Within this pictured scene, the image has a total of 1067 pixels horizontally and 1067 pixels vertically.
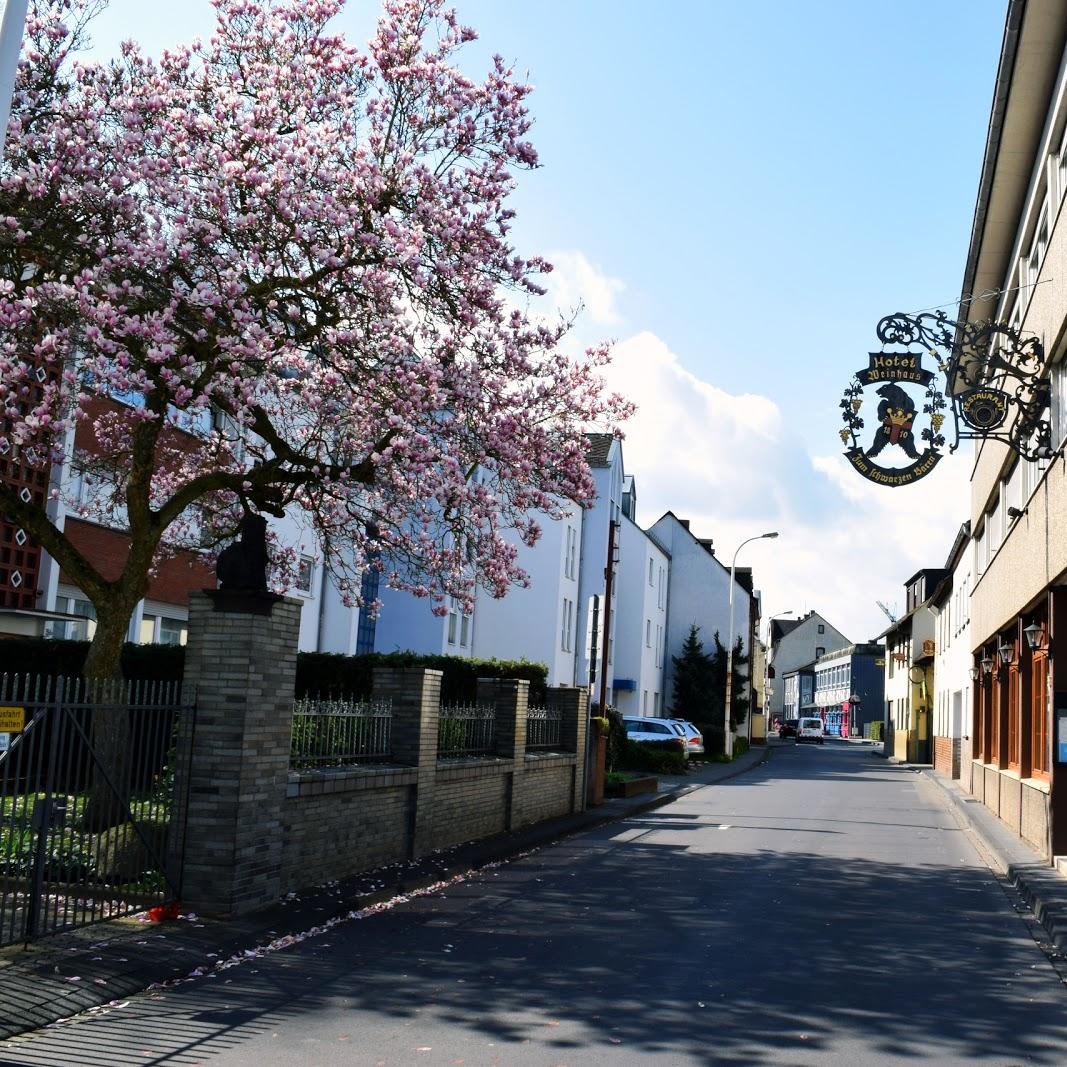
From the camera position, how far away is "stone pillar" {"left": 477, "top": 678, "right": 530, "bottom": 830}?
1931 centimetres

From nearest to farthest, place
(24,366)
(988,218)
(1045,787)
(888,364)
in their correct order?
(24,366)
(888,364)
(1045,787)
(988,218)

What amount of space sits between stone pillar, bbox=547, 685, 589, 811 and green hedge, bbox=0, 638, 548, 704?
209cm

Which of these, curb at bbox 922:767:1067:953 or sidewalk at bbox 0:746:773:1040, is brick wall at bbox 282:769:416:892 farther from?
curb at bbox 922:767:1067:953

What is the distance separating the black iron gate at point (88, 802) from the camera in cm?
845

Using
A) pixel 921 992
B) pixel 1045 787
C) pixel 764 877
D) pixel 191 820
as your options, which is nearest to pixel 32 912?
pixel 191 820

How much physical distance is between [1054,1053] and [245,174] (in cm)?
1066

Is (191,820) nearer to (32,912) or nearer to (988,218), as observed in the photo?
(32,912)

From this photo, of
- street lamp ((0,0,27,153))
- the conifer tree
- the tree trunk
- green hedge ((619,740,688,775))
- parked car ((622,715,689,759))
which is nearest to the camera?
street lamp ((0,0,27,153))

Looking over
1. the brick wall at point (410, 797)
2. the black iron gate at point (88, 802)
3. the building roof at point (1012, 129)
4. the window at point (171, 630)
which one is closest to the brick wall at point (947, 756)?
the building roof at point (1012, 129)

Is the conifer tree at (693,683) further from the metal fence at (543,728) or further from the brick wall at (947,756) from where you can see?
the metal fence at (543,728)

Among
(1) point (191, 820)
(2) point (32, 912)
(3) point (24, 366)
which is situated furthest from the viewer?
(3) point (24, 366)

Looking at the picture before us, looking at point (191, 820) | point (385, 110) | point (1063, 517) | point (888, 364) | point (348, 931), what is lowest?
point (348, 931)

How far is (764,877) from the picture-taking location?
14859 millimetres

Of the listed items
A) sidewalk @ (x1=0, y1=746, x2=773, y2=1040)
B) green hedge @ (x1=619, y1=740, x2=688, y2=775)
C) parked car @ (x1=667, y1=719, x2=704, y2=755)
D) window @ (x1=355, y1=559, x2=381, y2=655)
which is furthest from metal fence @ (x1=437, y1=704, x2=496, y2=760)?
parked car @ (x1=667, y1=719, x2=704, y2=755)
